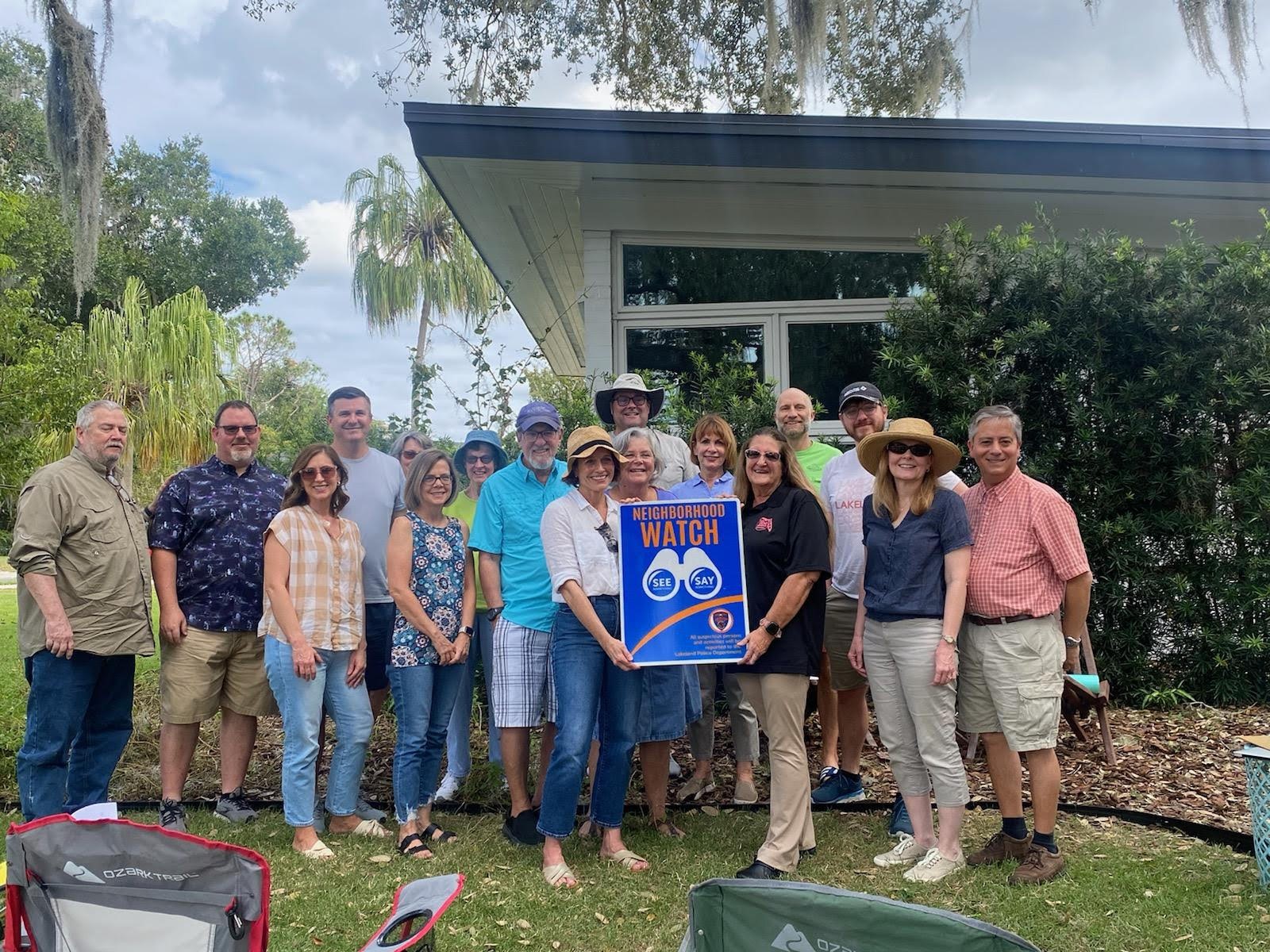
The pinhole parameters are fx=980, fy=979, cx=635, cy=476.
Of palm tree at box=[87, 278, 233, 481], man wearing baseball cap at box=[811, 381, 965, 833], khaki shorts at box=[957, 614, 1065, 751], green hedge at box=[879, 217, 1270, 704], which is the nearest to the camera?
khaki shorts at box=[957, 614, 1065, 751]

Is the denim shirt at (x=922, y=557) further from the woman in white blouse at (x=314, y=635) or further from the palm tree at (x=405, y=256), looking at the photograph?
the palm tree at (x=405, y=256)

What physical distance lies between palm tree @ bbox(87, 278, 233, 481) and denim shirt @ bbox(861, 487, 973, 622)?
18680mm

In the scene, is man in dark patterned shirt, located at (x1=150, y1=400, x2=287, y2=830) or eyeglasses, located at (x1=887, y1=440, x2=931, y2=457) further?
man in dark patterned shirt, located at (x1=150, y1=400, x2=287, y2=830)

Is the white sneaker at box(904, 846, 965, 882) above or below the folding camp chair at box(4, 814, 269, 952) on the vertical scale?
below

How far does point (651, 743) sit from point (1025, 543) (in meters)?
1.95

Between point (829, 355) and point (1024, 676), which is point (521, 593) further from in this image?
point (829, 355)

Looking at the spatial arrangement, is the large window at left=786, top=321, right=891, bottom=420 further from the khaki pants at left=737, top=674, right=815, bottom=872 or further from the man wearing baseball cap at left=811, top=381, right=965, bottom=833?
the khaki pants at left=737, top=674, right=815, bottom=872

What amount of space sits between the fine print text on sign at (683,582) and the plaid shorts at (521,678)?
593mm

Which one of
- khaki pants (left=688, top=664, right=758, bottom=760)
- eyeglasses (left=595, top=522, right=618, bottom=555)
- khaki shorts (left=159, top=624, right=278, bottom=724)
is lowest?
khaki pants (left=688, top=664, right=758, bottom=760)

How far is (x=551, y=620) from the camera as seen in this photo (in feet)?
15.3

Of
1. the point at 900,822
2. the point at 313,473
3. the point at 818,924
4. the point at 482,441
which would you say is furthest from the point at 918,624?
the point at 313,473

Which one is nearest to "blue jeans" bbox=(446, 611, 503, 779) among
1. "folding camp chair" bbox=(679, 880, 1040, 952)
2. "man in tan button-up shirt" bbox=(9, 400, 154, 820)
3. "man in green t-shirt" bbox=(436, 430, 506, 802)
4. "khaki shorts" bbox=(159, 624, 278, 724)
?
"man in green t-shirt" bbox=(436, 430, 506, 802)

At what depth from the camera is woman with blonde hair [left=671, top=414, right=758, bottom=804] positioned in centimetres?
508

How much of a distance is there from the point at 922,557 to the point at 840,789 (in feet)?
5.75
